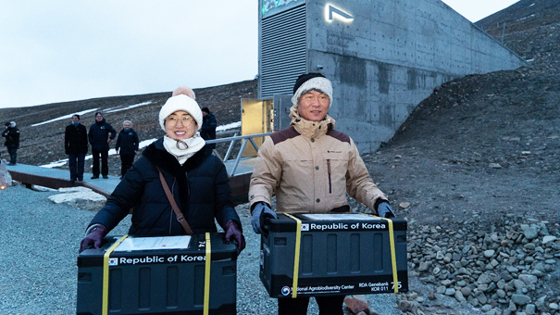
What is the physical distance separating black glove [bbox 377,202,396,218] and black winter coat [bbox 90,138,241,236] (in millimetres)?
795

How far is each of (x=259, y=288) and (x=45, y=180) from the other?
8773 millimetres

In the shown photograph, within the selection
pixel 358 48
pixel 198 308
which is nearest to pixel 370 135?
pixel 358 48

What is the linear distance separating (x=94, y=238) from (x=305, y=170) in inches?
45.6

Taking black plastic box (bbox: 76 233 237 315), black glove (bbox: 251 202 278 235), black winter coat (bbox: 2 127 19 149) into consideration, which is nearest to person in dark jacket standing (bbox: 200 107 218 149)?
black glove (bbox: 251 202 278 235)

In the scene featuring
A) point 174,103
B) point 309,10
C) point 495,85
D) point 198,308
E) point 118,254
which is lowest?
point 198,308

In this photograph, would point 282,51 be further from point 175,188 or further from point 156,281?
point 156,281

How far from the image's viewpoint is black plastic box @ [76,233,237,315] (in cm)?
156

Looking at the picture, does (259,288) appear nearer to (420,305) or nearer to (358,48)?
(420,305)

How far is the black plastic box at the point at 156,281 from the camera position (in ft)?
5.12

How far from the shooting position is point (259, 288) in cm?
408

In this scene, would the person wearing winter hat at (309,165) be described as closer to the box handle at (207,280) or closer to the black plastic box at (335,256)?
the black plastic box at (335,256)

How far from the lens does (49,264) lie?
A: 461cm

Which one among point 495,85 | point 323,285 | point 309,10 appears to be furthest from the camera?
point 495,85

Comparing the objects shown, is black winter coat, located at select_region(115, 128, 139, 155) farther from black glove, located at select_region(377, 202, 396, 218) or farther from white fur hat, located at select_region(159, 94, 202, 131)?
black glove, located at select_region(377, 202, 396, 218)
